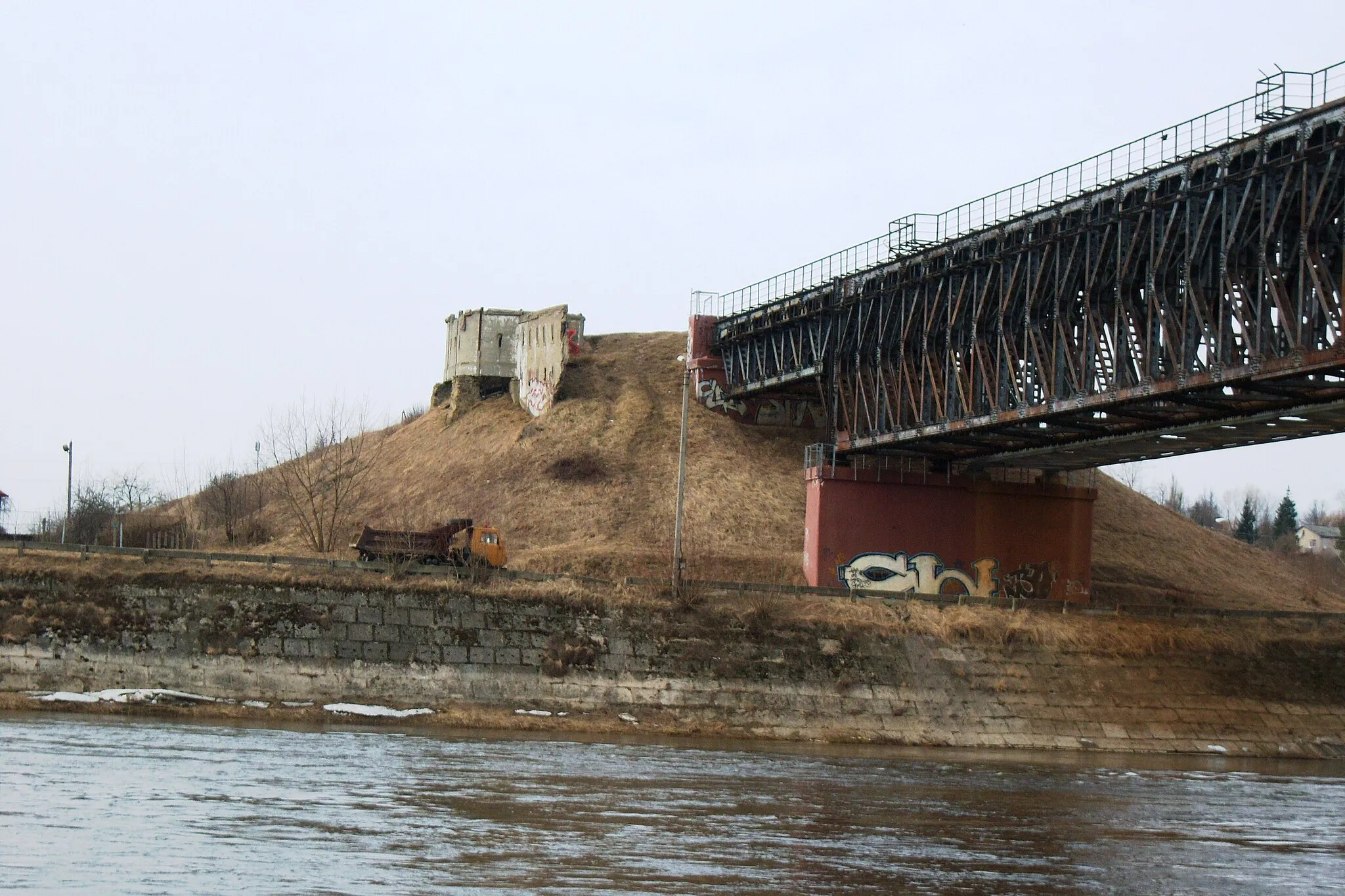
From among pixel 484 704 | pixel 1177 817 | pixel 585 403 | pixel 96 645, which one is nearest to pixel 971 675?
pixel 484 704

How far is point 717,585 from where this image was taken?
64.4 m

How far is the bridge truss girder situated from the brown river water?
13.3m

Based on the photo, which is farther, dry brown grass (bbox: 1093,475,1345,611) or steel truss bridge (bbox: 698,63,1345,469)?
dry brown grass (bbox: 1093,475,1345,611)

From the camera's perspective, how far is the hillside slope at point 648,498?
7850cm

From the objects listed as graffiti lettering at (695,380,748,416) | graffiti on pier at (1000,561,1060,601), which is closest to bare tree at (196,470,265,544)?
graffiti lettering at (695,380,748,416)

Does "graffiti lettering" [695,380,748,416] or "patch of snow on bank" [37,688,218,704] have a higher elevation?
"graffiti lettering" [695,380,748,416]

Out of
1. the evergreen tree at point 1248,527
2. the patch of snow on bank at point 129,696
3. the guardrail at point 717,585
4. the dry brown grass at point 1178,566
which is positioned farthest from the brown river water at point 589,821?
the evergreen tree at point 1248,527

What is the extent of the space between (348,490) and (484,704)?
38.6 meters

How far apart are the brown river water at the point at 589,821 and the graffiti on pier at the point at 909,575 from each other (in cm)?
2439

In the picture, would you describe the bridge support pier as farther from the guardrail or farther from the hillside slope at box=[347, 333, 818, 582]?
the hillside slope at box=[347, 333, 818, 582]

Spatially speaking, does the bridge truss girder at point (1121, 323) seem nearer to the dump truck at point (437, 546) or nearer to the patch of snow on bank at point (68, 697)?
the dump truck at point (437, 546)

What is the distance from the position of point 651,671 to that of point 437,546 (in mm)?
11597

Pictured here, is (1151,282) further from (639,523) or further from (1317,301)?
(639,523)

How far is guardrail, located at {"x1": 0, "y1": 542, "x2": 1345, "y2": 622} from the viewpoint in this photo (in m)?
57.5
